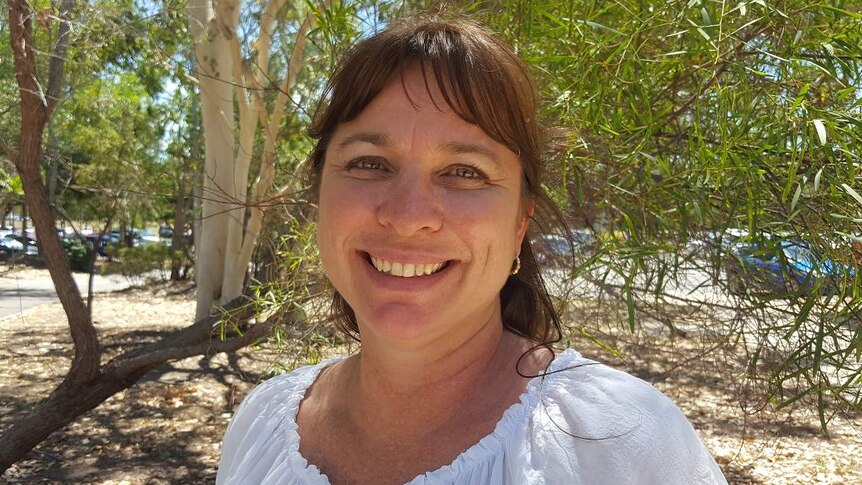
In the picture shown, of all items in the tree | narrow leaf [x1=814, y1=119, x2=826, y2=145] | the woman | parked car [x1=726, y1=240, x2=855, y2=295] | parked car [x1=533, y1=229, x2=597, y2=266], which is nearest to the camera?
the woman

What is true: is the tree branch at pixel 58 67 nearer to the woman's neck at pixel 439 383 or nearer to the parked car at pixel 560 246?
the parked car at pixel 560 246

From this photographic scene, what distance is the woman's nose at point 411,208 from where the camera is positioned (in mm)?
1309

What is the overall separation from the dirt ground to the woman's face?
2.01 metres

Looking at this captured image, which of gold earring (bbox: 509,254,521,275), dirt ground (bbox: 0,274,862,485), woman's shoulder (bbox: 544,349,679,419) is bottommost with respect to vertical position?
dirt ground (bbox: 0,274,862,485)

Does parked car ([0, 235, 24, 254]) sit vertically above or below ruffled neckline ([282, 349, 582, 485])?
below

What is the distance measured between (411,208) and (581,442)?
18.8 inches

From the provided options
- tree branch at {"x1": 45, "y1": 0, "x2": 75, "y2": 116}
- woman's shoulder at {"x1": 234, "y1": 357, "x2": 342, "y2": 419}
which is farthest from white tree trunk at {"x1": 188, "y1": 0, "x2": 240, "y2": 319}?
woman's shoulder at {"x1": 234, "y1": 357, "x2": 342, "y2": 419}

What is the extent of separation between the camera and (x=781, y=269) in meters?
2.43

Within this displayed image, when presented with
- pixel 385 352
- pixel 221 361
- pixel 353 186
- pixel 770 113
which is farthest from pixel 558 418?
pixel 221 361

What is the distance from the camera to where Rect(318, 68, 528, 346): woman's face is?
4.37 feet

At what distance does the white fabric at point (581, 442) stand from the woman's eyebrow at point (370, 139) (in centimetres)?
51

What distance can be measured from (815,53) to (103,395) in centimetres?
493

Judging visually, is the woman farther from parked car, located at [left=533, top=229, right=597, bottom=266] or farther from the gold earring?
parked car, located at [left=533, top=229, right=597, bottom=266]

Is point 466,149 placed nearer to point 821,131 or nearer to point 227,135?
point 821,131
